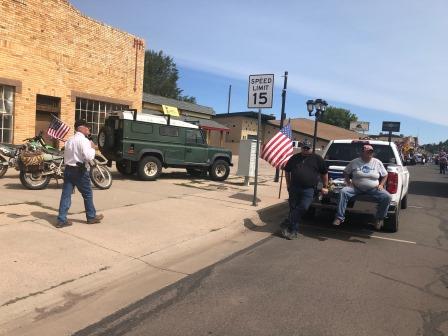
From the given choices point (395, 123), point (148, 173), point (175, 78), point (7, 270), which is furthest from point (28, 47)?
point (175, 78)

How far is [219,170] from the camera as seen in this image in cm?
1648

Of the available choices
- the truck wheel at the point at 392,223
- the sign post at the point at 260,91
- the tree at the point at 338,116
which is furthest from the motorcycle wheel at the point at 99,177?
the tree at the point at 338,116

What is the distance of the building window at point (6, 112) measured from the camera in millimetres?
15289

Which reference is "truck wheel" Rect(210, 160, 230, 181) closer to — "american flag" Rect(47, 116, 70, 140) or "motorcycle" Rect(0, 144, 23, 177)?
"american flag" Rect(47, 116, 70, 140)

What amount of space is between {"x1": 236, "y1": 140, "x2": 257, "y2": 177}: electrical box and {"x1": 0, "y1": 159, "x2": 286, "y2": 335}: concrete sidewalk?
10.9 ft

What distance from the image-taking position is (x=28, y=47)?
15.6 m

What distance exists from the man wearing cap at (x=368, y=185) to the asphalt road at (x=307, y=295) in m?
0.57

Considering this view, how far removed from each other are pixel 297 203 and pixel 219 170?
8.36 meters

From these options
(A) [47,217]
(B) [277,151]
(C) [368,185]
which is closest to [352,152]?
(C) [368,185]

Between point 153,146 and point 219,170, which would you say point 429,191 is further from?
point 153,146

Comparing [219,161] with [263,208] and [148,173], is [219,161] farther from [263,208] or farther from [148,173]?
[263,208]

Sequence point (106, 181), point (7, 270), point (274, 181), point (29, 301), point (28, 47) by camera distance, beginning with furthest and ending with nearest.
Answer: point (274, 181), point (28, 47), point (106, 181), point (7, 270), point (29, 301)

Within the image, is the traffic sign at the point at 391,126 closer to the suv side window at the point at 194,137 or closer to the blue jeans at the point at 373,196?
the suv side window at the point at 194,137

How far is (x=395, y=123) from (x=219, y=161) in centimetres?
2167
